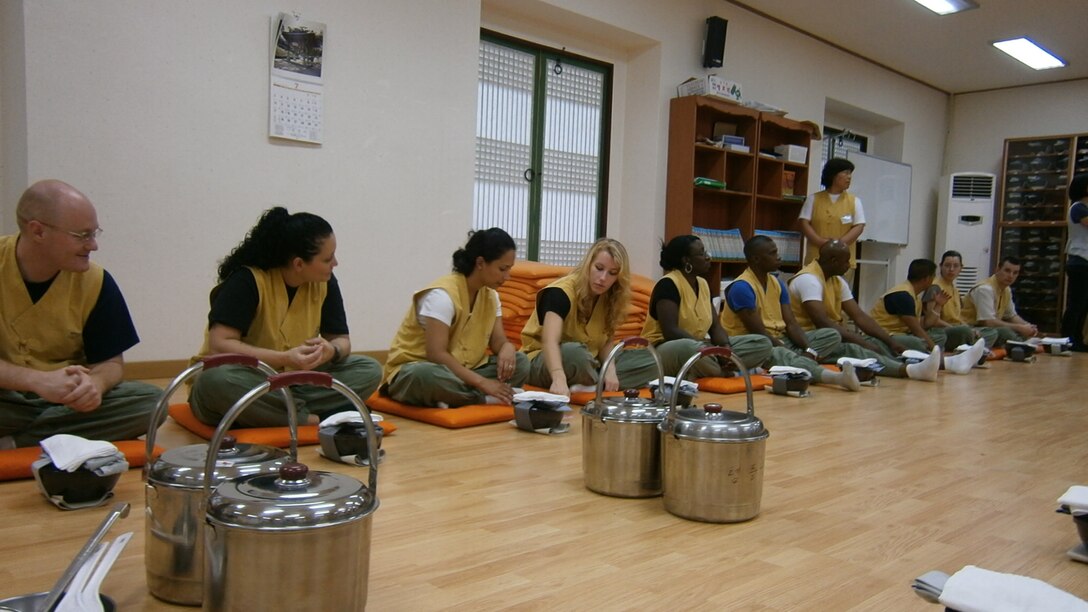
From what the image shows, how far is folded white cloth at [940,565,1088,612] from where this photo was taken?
105 centimetres

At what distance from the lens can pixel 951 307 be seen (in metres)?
6.54

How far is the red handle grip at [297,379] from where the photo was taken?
3.92ft

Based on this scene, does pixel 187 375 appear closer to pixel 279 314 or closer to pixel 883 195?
pixel 279 314

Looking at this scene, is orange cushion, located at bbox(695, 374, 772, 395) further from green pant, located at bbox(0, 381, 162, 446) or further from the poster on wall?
green pant, located at bbox(0, 381, 162, 446)

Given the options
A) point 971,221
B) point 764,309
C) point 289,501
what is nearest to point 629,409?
point 289,501

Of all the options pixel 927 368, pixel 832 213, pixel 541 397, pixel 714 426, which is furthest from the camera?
pixel 832 213

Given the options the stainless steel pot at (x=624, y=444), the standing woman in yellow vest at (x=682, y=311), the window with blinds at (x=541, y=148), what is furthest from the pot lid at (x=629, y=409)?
the window with blinds at (x=541, y=148)

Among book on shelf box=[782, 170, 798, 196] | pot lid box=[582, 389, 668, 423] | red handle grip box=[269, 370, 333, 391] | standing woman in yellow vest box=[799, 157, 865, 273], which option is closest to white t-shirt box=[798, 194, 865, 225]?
standing woman in yellow vest box=[799, 157, 865, 273]

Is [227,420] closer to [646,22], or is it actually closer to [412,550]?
[412,550]

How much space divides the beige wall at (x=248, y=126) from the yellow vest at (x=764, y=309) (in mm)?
1635

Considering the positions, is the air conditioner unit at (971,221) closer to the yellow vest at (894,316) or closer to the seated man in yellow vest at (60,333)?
the yellow vest at (894,316)

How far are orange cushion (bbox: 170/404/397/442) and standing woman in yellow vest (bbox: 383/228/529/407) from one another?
1.24ft

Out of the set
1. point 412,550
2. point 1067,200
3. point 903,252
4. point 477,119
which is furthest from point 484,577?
point 1067,200

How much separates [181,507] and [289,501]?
0.31 metres
